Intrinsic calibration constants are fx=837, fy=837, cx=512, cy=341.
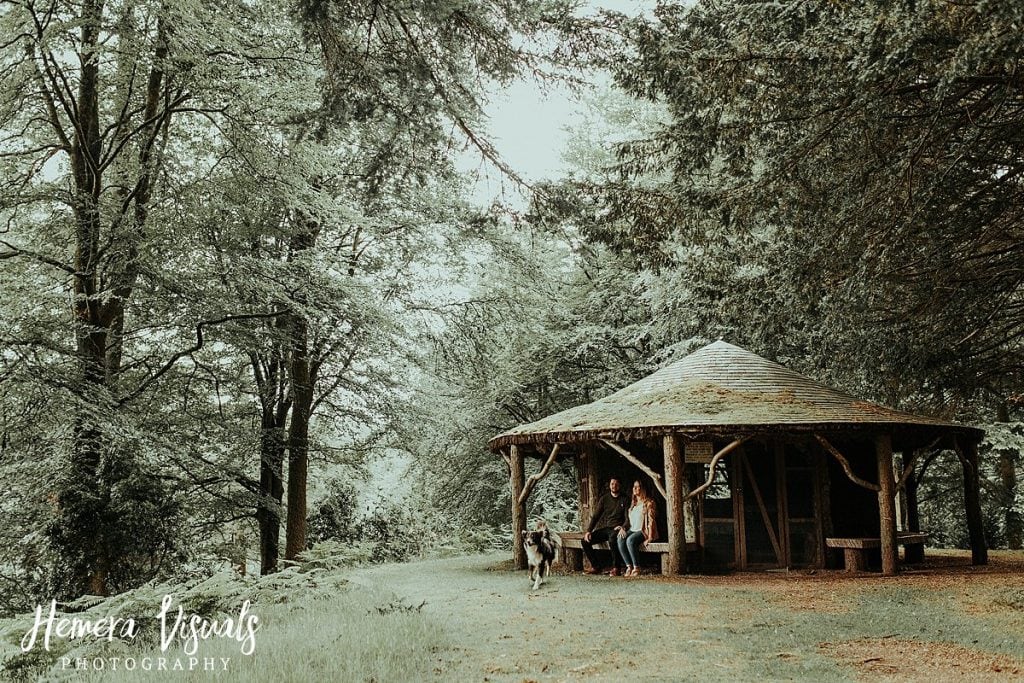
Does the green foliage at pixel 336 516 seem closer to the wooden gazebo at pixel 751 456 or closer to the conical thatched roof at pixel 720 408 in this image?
the wooden gazebo at pixel 751 456

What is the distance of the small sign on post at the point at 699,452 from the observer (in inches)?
559

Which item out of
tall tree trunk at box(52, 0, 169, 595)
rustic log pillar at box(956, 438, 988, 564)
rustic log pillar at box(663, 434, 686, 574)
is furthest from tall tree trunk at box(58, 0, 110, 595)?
rustic log pillar at box(956, 438, 988, 564)

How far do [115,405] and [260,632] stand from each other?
528 cm

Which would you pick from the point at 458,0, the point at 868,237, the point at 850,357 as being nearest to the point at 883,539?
the point at 850,357

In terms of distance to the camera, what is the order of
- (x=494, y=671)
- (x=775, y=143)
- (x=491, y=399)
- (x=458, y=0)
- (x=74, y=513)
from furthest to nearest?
(x=491, y=399) < (x=74, y=513) < (x=775, y=143) < (x=458, y=0) < (x=494, y=671)

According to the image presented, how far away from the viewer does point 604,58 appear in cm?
873

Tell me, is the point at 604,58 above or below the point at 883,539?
above

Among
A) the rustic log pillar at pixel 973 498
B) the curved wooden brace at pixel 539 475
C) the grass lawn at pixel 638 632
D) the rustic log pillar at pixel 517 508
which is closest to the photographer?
the grass lawn at pixel 638 632

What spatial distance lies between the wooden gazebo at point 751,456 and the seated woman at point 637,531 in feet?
1.07

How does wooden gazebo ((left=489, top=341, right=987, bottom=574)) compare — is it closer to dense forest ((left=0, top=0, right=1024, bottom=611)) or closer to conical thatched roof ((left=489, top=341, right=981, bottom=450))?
conical thatched roof ((left=489, top=341, right=981, bottom=450))

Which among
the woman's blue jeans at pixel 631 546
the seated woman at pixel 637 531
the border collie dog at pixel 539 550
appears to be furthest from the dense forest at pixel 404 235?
the woman's blue jeans at pixel 631 546

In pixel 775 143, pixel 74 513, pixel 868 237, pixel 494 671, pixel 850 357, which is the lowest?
pixel 494 671

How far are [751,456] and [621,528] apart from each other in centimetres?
303

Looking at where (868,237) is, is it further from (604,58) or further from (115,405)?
(115,405)
